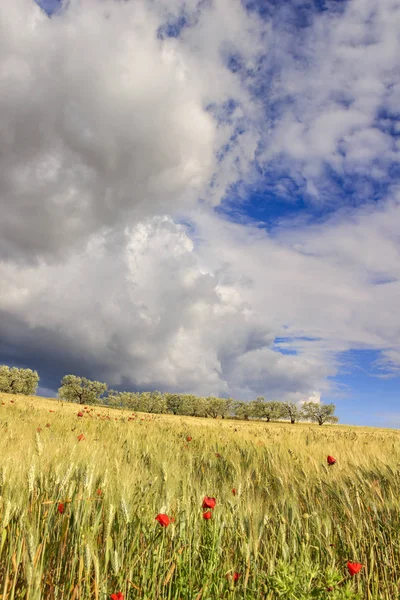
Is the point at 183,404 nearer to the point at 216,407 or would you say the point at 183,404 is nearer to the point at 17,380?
the point at 216,407

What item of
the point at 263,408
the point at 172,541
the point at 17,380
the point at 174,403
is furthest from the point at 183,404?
the point at 172,541

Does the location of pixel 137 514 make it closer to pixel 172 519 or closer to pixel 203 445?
pixel 172 519

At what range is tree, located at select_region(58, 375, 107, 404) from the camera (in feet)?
331

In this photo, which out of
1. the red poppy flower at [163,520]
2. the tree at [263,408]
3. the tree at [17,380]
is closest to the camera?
the red poppy flower at [163,520]

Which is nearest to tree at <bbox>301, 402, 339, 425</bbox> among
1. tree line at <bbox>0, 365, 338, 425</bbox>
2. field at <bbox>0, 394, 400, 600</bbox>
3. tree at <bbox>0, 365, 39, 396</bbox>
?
tree line at <bbox>0, 365, 338, 425</bbox>

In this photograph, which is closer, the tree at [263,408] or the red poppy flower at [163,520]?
the red poppy flower at [163,520]

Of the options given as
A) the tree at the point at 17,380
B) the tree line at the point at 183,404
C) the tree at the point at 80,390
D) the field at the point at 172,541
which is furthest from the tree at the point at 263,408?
the field at the point at 172,541

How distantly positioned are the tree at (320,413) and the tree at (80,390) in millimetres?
62012

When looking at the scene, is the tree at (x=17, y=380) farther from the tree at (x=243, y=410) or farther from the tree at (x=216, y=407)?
the tree at (x=243, y=410)

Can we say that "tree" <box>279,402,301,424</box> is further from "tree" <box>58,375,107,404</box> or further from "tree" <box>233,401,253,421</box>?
"tree" <box>58,375,107,404</box>

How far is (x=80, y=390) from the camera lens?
4011 inches

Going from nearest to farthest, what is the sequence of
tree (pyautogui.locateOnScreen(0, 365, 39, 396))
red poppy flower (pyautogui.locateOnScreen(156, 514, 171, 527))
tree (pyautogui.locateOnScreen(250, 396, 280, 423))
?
red poppy flower (pyautogui.locateOnScreen(156, 514, 171, 527))
tree (pyautogui.locateOnScreen(0, 365, 39, 396))
tree (pyautogui.locateOnScreen(250, 396, 280, 423))

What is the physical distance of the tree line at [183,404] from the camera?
102938 millimetres

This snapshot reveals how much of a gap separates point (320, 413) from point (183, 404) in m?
42.3
